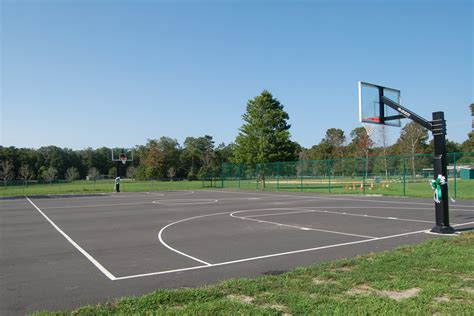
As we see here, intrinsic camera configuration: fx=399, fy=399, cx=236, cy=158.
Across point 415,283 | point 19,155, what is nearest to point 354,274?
point 415,283

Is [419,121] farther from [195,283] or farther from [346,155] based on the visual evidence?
[346,155]

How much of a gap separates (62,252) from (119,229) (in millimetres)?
3828

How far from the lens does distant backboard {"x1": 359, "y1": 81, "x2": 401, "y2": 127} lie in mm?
13258

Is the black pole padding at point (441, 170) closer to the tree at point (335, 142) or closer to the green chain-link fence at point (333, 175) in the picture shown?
the green chain-link fence at point (333, 175)

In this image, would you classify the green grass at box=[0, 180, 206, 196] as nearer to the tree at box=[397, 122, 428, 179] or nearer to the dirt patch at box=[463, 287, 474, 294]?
the dirt patch at box=[463, 287, 474, 294]

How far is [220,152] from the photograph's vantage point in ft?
380

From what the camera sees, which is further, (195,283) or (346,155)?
(346,155)

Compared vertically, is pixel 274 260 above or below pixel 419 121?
below

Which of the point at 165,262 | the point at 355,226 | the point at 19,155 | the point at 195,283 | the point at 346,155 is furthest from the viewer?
the point at 19,155

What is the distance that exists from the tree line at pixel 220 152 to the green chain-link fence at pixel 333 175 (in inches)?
73.5

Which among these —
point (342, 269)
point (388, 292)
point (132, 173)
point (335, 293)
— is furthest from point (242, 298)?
point (132, 173)

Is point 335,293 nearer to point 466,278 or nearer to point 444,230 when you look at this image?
point 466,278

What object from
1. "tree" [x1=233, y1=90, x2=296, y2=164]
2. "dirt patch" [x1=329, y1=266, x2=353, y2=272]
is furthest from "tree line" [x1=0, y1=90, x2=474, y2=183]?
"dirt patch" [x1=329, y1=266, x2=353, y2=272]

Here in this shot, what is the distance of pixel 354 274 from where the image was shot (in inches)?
245
